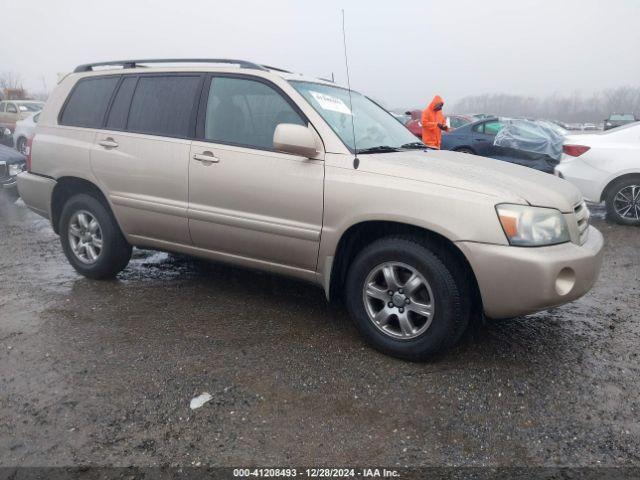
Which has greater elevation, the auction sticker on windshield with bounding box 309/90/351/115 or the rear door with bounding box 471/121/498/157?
the auction sticker on windshield with bounding box 309/90/351/115

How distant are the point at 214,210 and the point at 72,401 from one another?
150 centimetres

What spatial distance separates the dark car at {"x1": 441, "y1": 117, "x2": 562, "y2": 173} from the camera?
873 centimetres

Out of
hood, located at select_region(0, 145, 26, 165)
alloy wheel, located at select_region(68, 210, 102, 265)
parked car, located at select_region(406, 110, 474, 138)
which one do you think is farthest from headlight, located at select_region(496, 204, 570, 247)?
parked car, located at select_region(406, 110, 474, 138)

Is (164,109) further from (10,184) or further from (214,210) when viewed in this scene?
(10,184)

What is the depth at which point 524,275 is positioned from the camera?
2.65m

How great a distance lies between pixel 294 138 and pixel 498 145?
7316mm

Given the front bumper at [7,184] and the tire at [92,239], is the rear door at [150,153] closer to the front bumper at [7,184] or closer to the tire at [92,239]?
the tire at [92,239]

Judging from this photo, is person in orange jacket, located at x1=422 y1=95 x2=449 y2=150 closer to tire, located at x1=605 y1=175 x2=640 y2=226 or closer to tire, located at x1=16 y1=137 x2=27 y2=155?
tire, located at x1=605 y1=175 x2=640 y2=226

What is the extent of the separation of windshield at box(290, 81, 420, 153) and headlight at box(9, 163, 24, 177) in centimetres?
661

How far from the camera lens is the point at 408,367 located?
2.99 metres

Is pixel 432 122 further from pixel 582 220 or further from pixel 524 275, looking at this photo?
pixel 524 275

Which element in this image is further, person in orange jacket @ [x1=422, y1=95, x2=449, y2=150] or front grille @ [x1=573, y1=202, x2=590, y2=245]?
person in orange jacket @ [x1=422, y1=95, x2=449, y2=150]

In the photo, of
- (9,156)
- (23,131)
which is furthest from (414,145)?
(23,131)

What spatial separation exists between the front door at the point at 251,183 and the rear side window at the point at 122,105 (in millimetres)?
793
